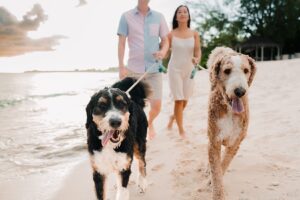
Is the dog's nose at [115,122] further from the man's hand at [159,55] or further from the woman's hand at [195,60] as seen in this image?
the woman's hand at [195,60]

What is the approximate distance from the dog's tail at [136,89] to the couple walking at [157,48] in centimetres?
111

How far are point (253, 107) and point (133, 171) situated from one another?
5.14 meters

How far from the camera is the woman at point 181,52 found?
25.4 feet

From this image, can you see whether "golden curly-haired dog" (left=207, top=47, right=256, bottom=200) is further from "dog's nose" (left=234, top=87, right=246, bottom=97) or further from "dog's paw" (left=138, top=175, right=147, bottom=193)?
"dog's paw" (left=138, top=175, right=147, bottom=193)

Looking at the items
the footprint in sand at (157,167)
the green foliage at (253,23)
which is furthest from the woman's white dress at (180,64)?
the green foliage at (253,23)

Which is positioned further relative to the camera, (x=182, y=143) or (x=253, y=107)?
(x=253, y=107)

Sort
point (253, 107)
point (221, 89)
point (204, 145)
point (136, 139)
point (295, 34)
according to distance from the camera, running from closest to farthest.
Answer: point (221, 89), point (136, 139), point (204, 145), point (253, 107), point (295, 34)

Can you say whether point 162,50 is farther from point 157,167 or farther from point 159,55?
point 157,167

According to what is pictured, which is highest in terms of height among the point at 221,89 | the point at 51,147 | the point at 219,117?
the point at 221,89

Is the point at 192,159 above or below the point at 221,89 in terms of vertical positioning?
below

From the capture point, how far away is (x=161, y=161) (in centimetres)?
636

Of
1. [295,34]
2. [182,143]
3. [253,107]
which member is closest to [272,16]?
[295,34]

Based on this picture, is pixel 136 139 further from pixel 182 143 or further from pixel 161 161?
pixel 182 143

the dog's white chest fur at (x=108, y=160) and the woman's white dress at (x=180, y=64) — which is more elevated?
the woman's white dress at (x=180, y=64)
